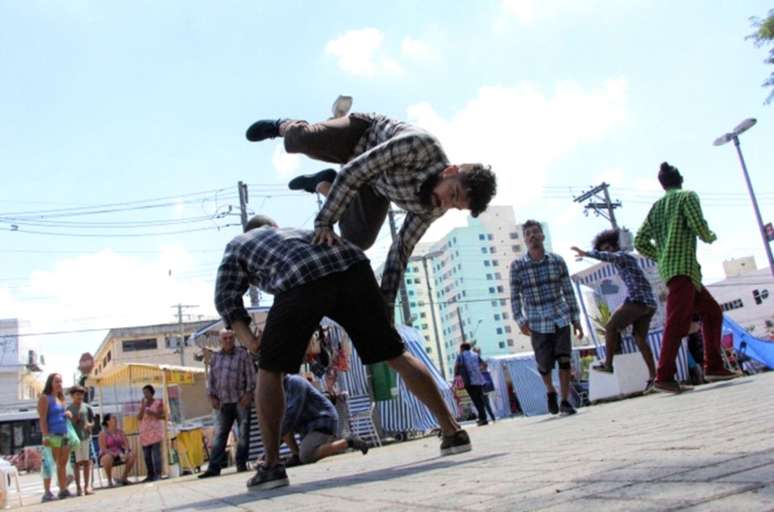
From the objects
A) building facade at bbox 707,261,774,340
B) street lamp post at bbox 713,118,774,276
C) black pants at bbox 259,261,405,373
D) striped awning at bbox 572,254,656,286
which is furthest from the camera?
building facade at bbox 707,261,774,340

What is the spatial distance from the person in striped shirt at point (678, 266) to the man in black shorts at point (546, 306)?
1024 mm

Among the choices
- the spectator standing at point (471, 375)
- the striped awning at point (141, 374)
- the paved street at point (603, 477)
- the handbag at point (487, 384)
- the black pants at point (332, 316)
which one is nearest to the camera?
the paved street at point (603, 477)

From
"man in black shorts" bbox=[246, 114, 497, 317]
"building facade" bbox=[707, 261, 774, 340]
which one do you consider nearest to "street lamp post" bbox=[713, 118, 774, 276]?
"man in black shorts" bbox=[246, 114, 497, 317]

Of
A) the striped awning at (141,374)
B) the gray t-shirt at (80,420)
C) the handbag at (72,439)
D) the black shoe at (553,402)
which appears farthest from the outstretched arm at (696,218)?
the striped awning at (141,374)

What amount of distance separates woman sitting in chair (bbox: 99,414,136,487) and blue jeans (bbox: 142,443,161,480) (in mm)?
517

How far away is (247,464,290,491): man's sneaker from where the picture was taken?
3.33 m

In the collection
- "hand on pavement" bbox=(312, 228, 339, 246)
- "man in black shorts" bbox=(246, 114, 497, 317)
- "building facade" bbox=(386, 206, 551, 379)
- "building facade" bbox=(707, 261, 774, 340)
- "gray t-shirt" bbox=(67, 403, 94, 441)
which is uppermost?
"building facade" bbox=(386, 206, 551, 379)

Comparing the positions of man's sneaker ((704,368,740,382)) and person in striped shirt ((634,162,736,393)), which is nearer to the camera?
person in striped shirt ((634,162,736,393))

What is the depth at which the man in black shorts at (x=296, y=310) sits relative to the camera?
328 cm

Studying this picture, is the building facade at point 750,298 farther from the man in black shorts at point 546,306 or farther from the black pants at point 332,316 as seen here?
the black pants at point 332,316

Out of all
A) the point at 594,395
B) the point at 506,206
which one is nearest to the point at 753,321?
the point at 594,395

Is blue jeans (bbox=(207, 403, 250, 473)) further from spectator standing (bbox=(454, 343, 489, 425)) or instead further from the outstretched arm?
spectator standing (bbox=(454, 343, 489, 425))

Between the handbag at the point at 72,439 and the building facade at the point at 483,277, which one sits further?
the building facade at the point at 483,277

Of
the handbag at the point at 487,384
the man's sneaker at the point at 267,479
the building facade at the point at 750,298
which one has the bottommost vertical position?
the man's sneaker at the point at 267,479
